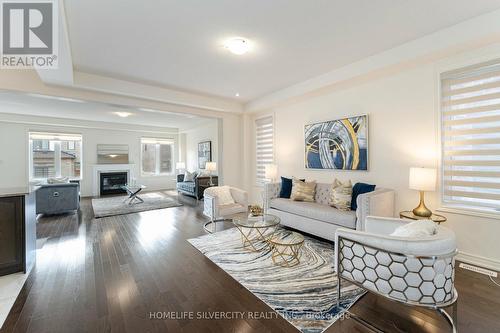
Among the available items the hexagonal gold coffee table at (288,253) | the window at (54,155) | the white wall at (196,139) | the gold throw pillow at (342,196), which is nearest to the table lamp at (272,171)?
the gold throw pillow at (342,196)

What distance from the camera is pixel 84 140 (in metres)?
8.35

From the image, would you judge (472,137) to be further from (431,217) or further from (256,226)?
(256,226)

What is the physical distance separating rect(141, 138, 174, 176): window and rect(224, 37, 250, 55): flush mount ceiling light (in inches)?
306

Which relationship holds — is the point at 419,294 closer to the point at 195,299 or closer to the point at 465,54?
the point at 195,299

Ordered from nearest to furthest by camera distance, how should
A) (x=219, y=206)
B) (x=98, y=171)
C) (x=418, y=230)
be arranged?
(x=418, y=230), (x=219, y=206), (x=98, y=171)

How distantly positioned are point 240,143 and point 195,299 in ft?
15.9

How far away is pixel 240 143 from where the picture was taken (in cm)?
660

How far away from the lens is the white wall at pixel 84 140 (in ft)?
23.4

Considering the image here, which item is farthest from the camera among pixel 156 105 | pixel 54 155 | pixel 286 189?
pixel 54 155

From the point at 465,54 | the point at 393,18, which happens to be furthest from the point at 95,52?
the point at 465,54

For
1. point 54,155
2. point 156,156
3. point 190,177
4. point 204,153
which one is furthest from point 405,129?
point 54,155

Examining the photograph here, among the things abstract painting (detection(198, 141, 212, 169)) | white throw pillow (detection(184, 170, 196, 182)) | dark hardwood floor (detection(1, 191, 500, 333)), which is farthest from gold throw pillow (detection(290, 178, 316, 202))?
abstract painting (detection(198, 141, 212, 169))

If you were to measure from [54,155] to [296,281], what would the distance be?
31.2 ft

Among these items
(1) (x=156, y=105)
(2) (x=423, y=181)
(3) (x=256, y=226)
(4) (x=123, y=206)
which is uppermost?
(1) (x=156, y=105)
